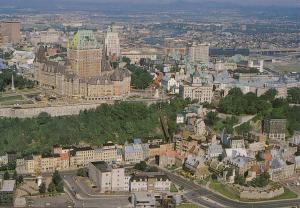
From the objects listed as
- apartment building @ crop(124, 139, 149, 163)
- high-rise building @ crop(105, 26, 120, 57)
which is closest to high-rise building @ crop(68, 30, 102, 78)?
apartment building @ crop(124, 139, 149, 163)

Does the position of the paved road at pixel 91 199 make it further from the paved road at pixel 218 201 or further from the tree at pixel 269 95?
the tree at pixel 269 95

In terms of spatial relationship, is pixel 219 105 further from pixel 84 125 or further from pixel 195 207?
pixel 195 207

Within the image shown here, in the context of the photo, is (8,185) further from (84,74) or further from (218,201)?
(84,74)

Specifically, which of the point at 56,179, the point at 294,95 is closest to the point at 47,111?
the point at 56,179

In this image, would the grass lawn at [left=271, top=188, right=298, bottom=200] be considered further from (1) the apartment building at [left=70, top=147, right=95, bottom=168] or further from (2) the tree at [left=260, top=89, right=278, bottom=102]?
(2) the tree at [left=260, top=89, right=278, bottom=102]

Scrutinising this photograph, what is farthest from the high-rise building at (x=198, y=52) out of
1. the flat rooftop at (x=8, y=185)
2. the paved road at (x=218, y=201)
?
the flat rooftop at (x=8, y=185)

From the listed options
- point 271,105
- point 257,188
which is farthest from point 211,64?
point 257,188
